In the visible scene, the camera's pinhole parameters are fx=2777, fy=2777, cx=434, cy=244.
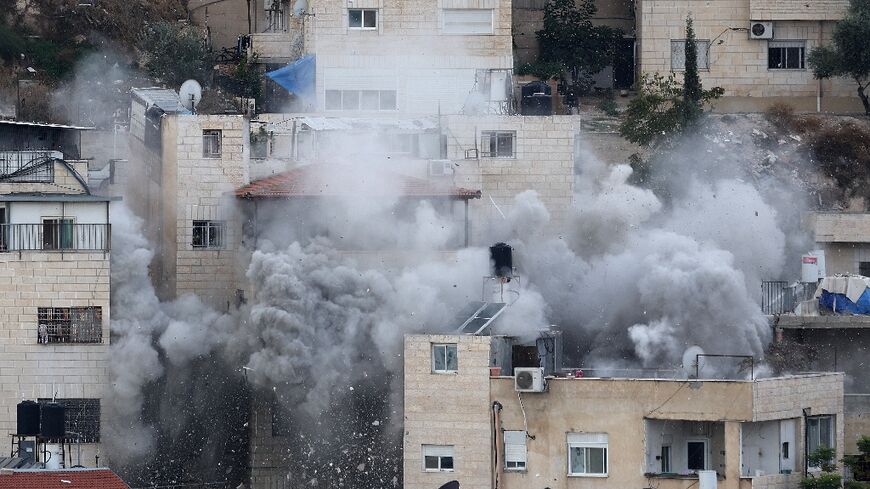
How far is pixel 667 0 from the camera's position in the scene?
3221 inches

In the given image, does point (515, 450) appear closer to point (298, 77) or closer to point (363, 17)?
point (298, 77)

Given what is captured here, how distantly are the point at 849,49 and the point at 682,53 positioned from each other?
4.92m

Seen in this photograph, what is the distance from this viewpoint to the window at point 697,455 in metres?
60.7

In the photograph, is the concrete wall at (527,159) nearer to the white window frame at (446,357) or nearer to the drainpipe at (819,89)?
the white window frame at (446,357)

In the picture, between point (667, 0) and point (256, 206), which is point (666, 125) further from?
point (256, 206)

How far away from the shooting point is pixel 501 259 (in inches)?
2616

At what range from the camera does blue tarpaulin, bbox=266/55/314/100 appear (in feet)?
247

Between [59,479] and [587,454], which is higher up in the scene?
[587,454]

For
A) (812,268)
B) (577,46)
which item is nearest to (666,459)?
(812,268)

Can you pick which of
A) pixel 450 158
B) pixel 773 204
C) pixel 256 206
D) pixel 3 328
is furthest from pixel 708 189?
pixel 3 328

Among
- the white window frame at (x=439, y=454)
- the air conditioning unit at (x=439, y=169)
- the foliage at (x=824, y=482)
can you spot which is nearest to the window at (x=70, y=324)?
the white window frame at (x=439, y=454)

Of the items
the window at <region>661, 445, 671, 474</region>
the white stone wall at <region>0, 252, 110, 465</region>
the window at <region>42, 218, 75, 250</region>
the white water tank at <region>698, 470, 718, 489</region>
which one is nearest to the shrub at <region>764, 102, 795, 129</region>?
the window at <region>661, 445, 671, 474</region>

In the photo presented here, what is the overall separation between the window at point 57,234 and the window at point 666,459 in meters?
14.5

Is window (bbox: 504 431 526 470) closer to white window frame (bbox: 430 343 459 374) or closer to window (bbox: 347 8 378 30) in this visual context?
white window frame (bbox: 430 343 459 374)
